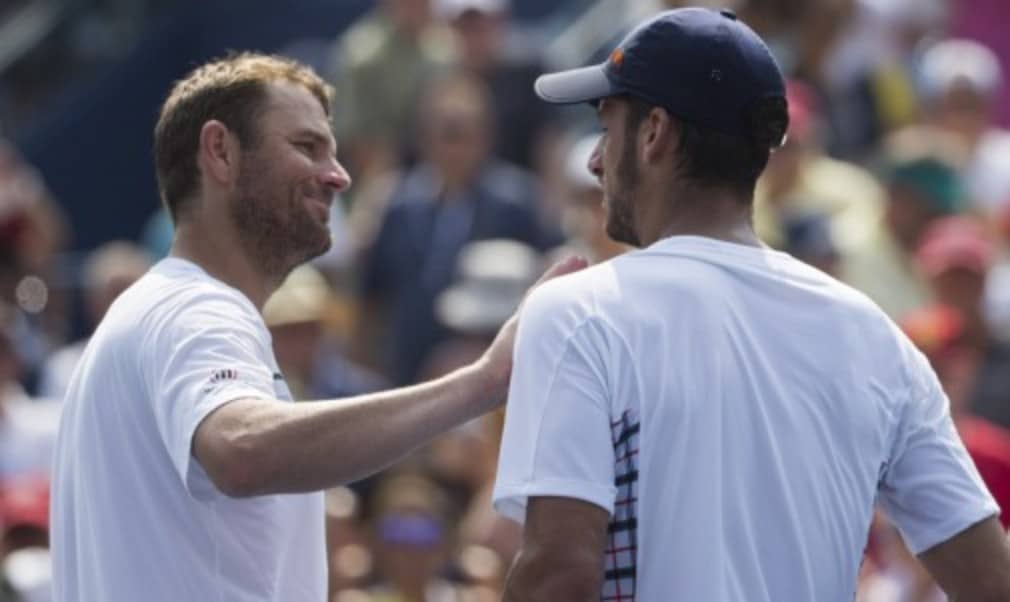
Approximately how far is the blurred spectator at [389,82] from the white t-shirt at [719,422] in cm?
729

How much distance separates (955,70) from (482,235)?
2.17 metres

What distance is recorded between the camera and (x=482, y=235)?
390 inches

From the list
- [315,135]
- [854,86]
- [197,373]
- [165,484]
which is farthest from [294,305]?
[197,373]

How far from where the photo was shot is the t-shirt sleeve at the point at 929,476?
4.03m

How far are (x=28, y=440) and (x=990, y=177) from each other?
4.13m

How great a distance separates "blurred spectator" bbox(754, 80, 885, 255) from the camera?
30.3ft

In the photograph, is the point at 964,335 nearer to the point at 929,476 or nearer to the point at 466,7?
the point at 466,7

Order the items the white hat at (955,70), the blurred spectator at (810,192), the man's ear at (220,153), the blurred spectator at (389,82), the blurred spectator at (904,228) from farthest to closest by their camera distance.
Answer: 1. the blurred spectator at (389,82)
2. the white hat at (955,70)
3. the blurred spectator at (810,192)
4. the blurred spectator at (904,228)
5. the man's ear at (220,153)

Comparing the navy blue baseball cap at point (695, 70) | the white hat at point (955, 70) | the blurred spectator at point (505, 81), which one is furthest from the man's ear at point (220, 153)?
the blurred spectator at point (505, 81)

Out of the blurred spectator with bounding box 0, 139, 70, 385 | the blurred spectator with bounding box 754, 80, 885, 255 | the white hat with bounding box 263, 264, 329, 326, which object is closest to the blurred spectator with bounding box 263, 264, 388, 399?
the white hat with bounding box 263, 264, 329, 326

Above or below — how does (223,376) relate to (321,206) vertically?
below

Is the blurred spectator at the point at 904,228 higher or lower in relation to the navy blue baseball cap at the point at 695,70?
higher

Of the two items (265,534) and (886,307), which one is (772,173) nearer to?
(886,307)

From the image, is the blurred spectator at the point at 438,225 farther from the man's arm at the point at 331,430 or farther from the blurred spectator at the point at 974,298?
the man's arm at the point at 331,430
